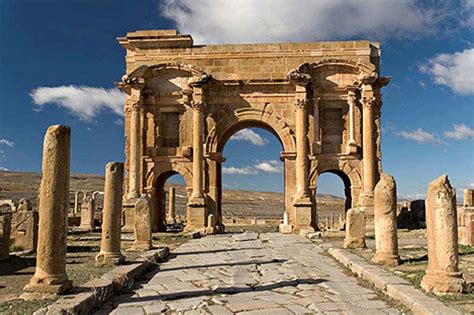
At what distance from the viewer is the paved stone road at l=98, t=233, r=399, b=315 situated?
6277 millimetres

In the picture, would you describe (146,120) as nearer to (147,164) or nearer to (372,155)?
(147,164)

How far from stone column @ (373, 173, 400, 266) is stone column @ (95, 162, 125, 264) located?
4.66 m

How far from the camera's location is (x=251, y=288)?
7613 millimetres

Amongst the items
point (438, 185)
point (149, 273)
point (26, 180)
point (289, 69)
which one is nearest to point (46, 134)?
point (149, 273)

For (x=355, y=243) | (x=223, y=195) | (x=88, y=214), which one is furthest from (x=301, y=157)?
(x=223, y=195)

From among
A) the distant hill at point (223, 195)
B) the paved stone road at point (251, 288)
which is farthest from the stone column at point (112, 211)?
the distant hill at point (223, 195)

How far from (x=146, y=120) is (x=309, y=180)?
22.9 feet

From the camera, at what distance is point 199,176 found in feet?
68.4

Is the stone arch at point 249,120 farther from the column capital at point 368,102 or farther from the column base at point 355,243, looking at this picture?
the column base at point 355,243

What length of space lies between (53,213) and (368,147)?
15.7 meters

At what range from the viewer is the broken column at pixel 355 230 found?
12.5 meters

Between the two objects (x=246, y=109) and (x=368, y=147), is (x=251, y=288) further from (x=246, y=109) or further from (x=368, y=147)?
(x=246, y=109)

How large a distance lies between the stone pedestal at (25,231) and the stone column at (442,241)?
30.8ft

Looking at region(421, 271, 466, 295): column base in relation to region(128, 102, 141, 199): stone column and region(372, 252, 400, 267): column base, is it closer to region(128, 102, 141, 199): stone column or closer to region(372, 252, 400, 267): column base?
region(372, 252, 400, 267): column base
